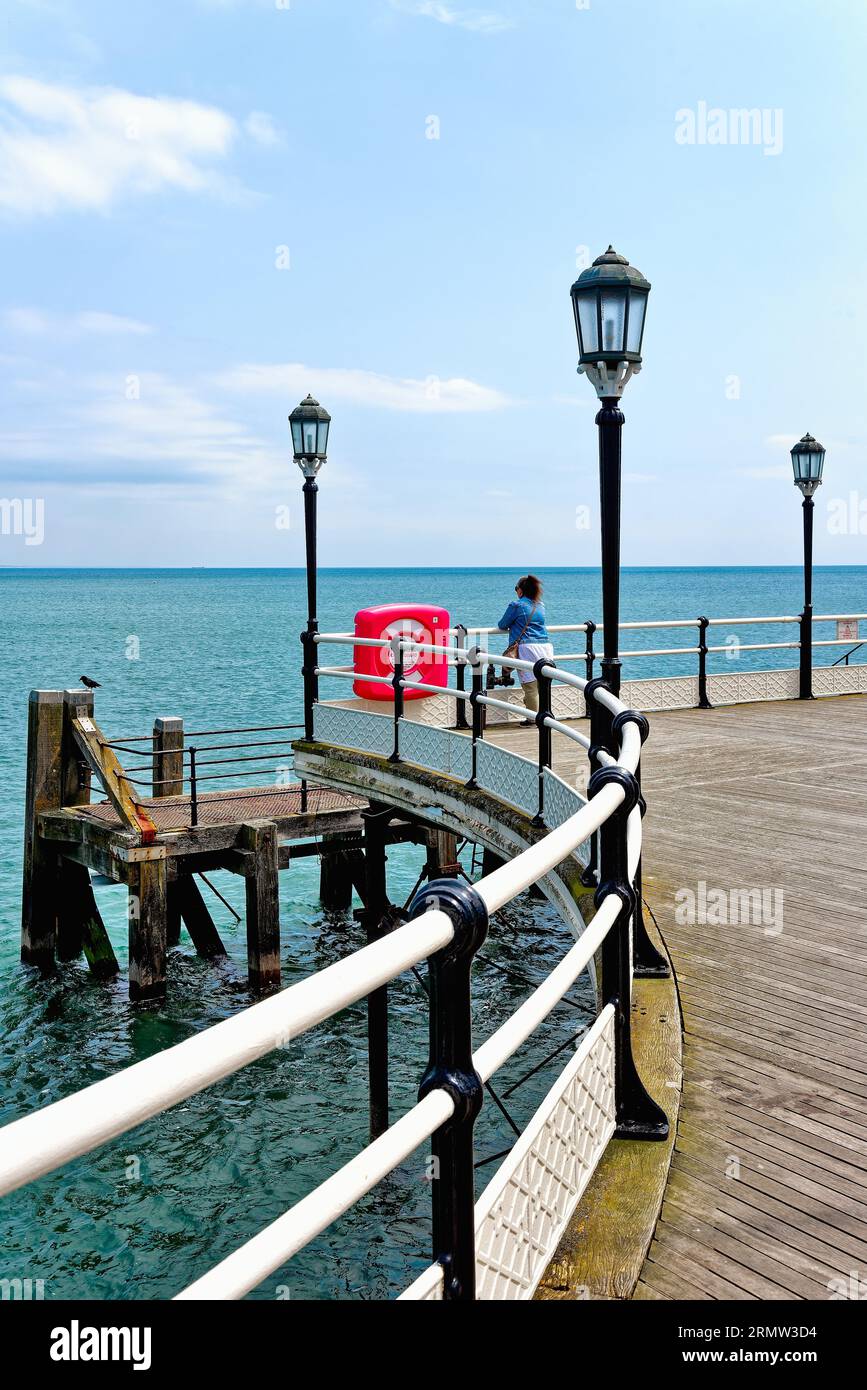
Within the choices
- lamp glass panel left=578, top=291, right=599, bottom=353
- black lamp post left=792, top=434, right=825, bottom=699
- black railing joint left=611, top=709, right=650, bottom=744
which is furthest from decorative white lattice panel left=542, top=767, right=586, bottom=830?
black lamp post left=792, top=434, right=825, bottom=699

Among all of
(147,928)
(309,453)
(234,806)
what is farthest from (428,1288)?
(234,806)

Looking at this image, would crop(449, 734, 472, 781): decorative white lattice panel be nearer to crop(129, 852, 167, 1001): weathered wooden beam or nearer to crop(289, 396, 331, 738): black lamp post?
crop(289, 396, 331, 738): black lamp post

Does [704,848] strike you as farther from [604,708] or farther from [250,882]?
[250,882]

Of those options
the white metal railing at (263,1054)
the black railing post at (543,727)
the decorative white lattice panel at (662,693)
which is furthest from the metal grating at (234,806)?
the white metal railing at (263,1054)

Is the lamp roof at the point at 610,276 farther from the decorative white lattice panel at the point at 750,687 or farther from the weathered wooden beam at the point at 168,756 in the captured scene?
the weathered wooden beam at the point at 168,756

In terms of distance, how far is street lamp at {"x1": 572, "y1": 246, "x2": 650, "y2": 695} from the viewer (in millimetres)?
5629

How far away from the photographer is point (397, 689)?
32.9 ft

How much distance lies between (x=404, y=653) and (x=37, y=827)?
17.6 feet

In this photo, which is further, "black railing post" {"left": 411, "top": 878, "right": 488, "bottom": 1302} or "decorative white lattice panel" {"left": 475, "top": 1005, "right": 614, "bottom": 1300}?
"decorative white lattice panel" {"left": 475, "top": 1005, "right": 614, "bottom": 1300}

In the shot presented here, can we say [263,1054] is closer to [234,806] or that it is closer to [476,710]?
[476,710]

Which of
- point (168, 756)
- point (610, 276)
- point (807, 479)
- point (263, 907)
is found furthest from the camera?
point (168, 756)

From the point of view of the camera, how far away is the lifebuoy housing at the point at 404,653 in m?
13.8

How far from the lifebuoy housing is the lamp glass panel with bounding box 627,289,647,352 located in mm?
8009
